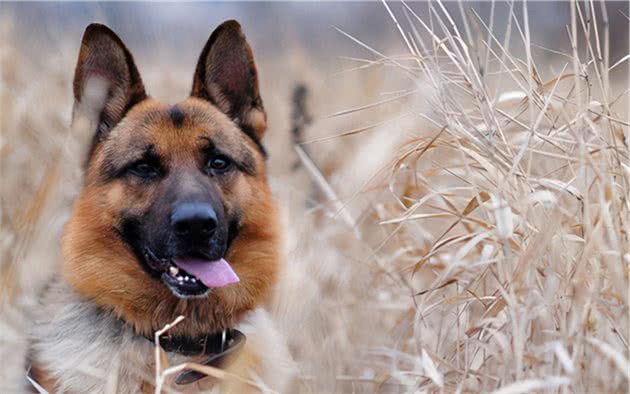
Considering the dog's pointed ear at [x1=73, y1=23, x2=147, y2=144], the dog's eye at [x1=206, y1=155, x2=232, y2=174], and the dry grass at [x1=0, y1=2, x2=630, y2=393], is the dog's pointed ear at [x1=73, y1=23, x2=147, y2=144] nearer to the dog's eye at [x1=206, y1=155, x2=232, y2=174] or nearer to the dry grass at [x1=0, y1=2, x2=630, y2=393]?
the dry grass at [x1=0, y1=2, x2=630, y2=393]

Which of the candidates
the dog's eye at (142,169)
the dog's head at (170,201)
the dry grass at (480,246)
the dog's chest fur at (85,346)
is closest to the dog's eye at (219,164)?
the dog's head at (170,201)

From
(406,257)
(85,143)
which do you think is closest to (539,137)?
(406,257)

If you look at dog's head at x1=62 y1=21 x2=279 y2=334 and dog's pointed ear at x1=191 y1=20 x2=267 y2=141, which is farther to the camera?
dog's pointed ear at x1=191 y1=20 x2=267 y2=141

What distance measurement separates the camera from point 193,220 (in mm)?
3230

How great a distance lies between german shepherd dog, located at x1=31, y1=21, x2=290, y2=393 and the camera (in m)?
3.29

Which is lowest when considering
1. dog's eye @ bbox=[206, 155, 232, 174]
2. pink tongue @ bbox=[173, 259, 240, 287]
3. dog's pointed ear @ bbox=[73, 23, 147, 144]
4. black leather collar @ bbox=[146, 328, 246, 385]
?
black leather collar @ bbox=[146, 328, 246, 385]

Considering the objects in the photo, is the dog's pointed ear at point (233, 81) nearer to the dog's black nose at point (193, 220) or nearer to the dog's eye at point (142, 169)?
the dog's eye at point (142, 169)

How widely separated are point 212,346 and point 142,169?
2.65ft

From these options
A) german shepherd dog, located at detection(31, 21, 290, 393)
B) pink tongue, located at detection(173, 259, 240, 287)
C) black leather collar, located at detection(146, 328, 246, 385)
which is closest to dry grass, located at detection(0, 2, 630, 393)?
german shepherd dog, located at detection(31, 21, 290, 393)

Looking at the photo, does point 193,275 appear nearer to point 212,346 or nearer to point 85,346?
point 212,346

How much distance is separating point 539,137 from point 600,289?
0.58m

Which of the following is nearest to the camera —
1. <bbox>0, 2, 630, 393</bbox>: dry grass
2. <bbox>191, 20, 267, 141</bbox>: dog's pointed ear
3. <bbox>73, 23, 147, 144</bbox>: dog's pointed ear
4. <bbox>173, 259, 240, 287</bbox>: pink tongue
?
<bbox>0, 2, 630, 393</bbox>: dry grass

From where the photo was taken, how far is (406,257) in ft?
13.1

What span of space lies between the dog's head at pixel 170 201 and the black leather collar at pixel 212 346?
0.05 meters
